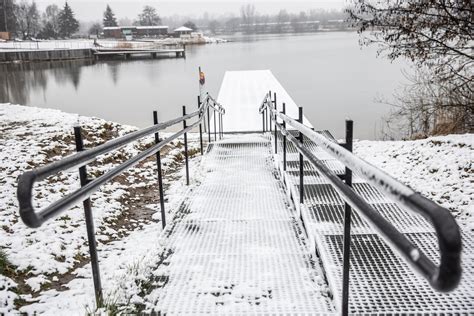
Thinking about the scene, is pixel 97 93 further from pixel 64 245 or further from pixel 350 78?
pixel 64 245

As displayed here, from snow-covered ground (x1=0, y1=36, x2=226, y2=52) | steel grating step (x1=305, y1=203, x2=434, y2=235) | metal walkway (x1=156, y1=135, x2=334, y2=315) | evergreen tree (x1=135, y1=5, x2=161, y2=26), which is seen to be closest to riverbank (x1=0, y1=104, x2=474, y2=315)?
metal walkway (x1=156, y1=135, x2=334, y2=315)

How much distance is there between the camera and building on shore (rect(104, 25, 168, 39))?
360 ft

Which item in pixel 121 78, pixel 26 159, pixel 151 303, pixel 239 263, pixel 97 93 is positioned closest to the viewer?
pixel 151 303

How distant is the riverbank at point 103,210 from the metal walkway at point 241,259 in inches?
8.6

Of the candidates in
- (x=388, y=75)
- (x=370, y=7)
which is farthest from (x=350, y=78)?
(x=370, y=7)

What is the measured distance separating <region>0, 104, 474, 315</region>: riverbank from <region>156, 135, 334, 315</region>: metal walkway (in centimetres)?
22

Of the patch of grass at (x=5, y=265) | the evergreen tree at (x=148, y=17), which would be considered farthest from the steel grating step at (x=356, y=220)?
the evergreen tree at (x=148, y=17)

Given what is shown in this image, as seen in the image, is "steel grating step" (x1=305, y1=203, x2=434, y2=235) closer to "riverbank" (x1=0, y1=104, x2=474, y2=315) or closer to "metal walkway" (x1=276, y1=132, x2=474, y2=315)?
"metal walkway" (x1=276, y1=132, x2=474, y2=315)

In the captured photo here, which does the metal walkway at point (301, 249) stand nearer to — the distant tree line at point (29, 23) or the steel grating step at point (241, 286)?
the steel grating step at point (241, 286)

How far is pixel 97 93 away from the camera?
3288 cm

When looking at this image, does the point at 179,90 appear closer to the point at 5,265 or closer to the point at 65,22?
the point at 5,265

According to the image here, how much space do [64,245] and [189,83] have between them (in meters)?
33.6

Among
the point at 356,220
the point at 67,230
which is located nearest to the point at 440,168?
the point at 356,220

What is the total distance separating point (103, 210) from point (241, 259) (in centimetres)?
260
